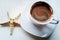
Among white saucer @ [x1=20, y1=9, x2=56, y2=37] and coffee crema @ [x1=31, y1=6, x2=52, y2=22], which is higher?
coffee crema @ [x1=31, y1=6, x2=52, y2=22]

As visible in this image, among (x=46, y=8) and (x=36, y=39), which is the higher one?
(x=46, y=8)

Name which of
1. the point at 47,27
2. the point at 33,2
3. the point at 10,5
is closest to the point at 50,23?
the point at 47,27

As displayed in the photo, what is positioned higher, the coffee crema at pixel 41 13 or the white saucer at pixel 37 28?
the coffee crema at pixel 41 13

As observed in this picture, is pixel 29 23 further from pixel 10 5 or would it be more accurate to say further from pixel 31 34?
pixel 10 5
